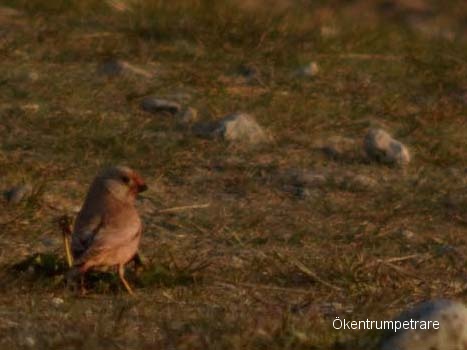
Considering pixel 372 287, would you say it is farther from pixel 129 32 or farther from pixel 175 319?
pixel 129 32

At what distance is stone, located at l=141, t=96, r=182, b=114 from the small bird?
1.98 meters

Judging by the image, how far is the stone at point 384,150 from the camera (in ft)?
22.0

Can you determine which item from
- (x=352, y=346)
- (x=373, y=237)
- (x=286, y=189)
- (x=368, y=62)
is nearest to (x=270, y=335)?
(x=352, y=346)

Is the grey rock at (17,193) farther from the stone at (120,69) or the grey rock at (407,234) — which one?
the stone at (120,69)

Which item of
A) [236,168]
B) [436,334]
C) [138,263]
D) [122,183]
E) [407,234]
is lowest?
[236,168]

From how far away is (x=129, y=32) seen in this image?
825 cm

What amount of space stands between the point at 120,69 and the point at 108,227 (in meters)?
2.90

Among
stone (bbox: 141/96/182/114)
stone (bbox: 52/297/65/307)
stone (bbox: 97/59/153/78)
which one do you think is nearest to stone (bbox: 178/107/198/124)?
stone (bbox: 141/96/182/114)

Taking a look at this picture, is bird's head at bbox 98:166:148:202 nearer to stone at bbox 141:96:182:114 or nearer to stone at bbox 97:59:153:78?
stone at bbox 141:96:182:114

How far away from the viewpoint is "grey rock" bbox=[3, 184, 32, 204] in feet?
19.2

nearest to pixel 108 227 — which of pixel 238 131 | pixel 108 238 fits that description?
pixel 108 238

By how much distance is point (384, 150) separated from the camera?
22.0ft

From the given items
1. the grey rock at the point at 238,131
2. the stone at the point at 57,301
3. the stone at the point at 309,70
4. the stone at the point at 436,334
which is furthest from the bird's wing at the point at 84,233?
the stone at the point at 309,70

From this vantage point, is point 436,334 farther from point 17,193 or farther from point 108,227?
point 17,193
